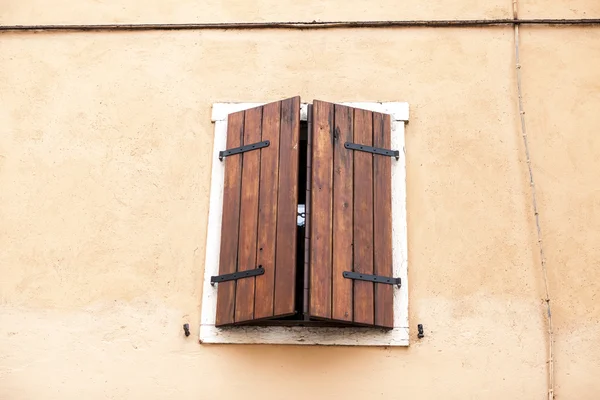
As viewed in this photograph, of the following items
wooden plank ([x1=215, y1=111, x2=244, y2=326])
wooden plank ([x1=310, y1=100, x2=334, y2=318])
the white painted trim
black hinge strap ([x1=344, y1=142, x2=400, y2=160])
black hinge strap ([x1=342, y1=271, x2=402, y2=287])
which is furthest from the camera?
the white painted trim

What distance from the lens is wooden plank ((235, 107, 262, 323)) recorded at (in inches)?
226

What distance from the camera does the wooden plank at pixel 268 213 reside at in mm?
5664

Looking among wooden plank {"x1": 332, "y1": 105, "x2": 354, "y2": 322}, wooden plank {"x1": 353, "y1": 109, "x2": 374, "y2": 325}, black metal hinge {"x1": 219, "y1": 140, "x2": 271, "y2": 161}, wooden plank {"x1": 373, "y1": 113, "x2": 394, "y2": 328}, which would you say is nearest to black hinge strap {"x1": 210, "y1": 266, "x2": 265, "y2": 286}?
wooden plank {"x1": 332, "y1": 105, "x2": 354, "y2": 322}

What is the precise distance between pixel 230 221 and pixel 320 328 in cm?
90

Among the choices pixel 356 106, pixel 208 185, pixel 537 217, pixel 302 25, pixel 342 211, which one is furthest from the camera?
pixel 302 25

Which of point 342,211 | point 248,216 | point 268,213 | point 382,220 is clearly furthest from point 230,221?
point 382,220

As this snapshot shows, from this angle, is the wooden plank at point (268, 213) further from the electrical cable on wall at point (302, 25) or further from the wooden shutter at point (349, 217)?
the electrical cable on wall at point (302, 25)

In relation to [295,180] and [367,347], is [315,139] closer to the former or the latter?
[295,180]

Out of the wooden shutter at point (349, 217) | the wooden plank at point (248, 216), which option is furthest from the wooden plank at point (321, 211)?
the wooden plank at point (248, 216)

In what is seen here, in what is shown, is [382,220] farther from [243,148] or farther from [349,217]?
[243,148]

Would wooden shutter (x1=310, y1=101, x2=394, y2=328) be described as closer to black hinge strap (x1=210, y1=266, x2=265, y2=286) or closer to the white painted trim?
the white painted trim

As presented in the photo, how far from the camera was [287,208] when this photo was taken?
587 centimetres

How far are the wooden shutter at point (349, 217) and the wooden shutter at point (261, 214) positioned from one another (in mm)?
149

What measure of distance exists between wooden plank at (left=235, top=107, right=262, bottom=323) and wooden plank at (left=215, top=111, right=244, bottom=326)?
0.04m
